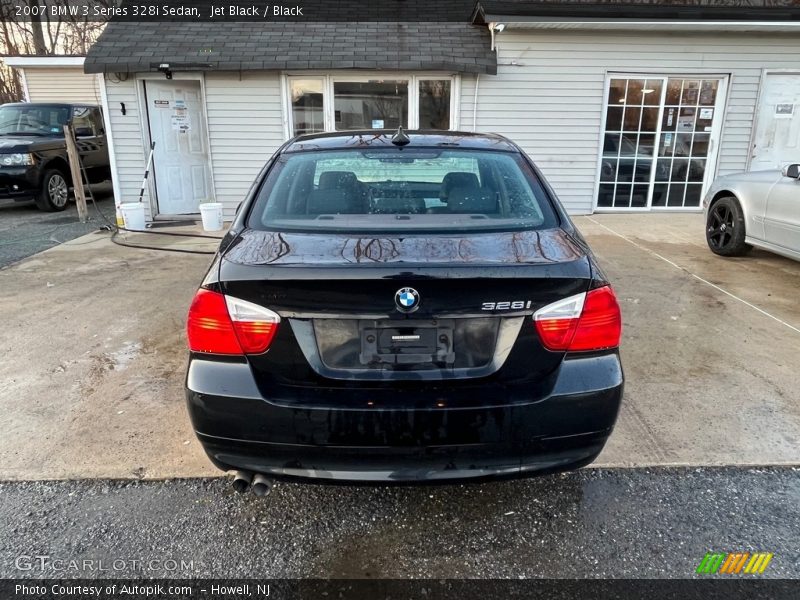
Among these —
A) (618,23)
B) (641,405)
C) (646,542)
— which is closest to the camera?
(646,542)

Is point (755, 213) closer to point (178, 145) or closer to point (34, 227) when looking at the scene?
point (178, 145)

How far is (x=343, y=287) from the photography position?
188 centimetres

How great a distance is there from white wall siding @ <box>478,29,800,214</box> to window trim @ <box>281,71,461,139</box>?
0.55 ft

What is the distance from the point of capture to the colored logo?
2148 mm

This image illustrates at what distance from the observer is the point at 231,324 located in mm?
1949

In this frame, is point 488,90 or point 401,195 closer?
point 401,195

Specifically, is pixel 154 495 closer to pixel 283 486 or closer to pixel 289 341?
pixel 283 486

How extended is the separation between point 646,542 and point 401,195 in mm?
1837

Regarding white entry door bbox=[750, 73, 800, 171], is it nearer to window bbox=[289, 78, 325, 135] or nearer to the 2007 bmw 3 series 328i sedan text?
window bbox=[289, 78, 325, 135]

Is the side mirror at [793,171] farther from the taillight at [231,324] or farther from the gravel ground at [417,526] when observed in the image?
the taillight at [231,324]

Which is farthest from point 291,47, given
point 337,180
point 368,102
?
point 337,180

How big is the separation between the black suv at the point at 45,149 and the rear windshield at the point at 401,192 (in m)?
9.45

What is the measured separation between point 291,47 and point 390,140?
7.31 m

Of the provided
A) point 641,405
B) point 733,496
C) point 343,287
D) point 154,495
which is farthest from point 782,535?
point 154,495
